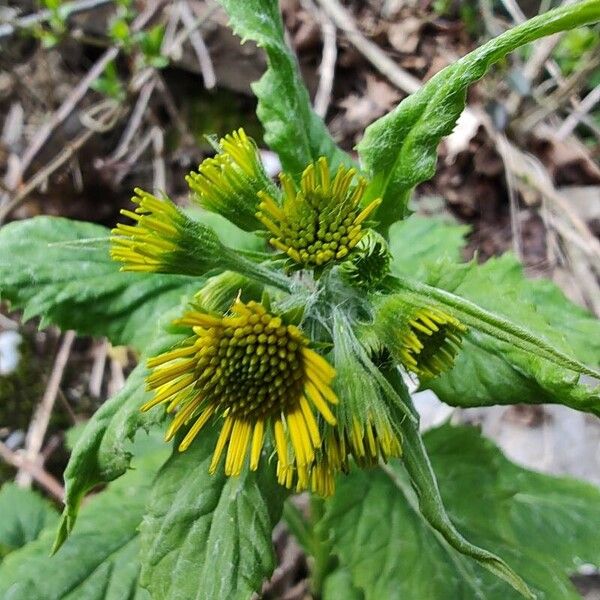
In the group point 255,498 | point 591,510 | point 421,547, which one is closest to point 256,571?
point 255,498

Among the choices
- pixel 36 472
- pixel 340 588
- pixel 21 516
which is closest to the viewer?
pixel 340 588

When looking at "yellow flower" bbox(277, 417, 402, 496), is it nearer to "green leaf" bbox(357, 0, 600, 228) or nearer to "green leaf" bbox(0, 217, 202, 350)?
"green leaf" bbox(357, 0, 600, 228)

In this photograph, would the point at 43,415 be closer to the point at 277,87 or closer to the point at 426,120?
the point at 277,87

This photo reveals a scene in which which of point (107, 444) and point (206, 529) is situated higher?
point (107, 444)

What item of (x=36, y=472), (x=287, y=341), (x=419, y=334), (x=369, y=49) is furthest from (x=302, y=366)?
(x=369, y=49)

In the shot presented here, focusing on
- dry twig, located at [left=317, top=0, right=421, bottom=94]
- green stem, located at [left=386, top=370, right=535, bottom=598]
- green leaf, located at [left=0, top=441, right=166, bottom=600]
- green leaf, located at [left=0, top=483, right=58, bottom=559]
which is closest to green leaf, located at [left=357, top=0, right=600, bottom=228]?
green stem, located at [left=386, top=370, right=535, bottom=598]

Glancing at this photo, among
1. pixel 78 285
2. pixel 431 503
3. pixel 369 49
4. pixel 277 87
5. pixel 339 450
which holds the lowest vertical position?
pixel 431 503

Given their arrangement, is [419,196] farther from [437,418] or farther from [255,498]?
[255,498]
